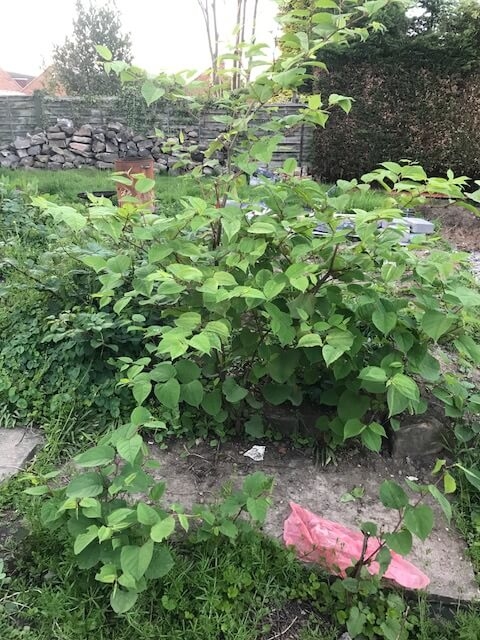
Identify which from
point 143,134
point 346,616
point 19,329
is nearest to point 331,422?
point 346,616

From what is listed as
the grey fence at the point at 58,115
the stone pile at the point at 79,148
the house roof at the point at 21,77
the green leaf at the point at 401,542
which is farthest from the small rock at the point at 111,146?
the house roof at the point at 21,77

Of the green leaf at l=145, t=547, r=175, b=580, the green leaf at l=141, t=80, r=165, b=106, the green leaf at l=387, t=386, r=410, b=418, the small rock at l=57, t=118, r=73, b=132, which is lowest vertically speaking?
the green leaf at l=145, t=547, r=175, b=580

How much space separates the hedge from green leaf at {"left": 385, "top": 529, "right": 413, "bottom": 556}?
7.68m

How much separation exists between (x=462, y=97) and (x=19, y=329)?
7773mm

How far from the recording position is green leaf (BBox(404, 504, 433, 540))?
124 centimetres

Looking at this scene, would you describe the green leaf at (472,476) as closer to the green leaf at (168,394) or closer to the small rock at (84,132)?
the green leaf at (168,394)

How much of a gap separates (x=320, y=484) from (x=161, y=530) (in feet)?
3.09

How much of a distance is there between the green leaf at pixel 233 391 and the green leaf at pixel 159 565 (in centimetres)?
71

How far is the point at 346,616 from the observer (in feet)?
4.72

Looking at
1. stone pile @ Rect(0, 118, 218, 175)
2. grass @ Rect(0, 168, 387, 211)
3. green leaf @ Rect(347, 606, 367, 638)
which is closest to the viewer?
green leaf @ Rect(347, 606, 367, 638)

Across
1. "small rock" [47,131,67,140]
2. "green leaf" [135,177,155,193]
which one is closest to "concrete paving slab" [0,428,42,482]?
"green leaf" [135,177,155,193]

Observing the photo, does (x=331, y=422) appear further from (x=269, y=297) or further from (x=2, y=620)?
(x=2, y=620)

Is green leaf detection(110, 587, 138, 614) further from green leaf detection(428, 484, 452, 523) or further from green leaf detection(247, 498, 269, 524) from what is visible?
green leaf detection(428, 484, 452, 523)

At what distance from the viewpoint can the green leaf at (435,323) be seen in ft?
4.99
